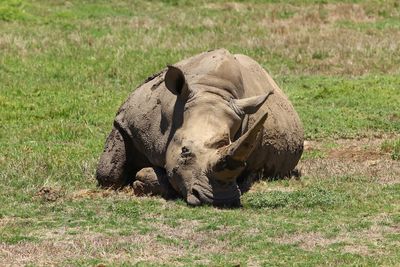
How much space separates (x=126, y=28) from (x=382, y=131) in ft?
38.8

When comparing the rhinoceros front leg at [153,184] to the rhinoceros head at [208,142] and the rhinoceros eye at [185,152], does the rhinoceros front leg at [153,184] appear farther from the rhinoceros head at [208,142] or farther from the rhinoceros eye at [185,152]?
the rhinoceros eye at [185,152]

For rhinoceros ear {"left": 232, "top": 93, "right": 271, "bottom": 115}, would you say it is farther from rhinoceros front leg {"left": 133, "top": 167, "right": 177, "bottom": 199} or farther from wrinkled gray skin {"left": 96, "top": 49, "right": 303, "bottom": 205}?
rhinoceros front leg {"left": 133, "top": 167, "right": 177, "bottom": 199}

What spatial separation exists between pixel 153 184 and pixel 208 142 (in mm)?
1194

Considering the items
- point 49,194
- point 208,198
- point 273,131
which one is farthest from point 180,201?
point 273,131

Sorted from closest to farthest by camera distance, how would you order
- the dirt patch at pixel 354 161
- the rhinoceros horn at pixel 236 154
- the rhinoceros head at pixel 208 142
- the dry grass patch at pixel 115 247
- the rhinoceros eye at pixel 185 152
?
the dry grass patch at pixel 115 247, the rhinoceros horn at pixel 236 154, the rhinoceros head at pixel 208 142, the rhinoceros eye at pixel 185 152, the dirt patch at pixel 354 161

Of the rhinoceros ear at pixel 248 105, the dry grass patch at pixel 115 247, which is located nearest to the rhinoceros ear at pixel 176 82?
the rhinoceros ear at pixel 248 105

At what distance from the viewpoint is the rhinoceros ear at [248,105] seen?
1227cm

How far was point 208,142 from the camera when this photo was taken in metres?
11.6

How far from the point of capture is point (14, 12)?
30109 mm

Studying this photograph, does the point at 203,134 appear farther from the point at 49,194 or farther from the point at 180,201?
the point at 49,194

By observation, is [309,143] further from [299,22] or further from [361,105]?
[299,22]

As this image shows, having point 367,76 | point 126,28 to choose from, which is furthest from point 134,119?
point 126,28

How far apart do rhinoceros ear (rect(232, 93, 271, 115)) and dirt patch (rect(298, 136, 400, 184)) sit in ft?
6.00

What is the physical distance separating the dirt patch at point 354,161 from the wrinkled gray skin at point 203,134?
535mm
